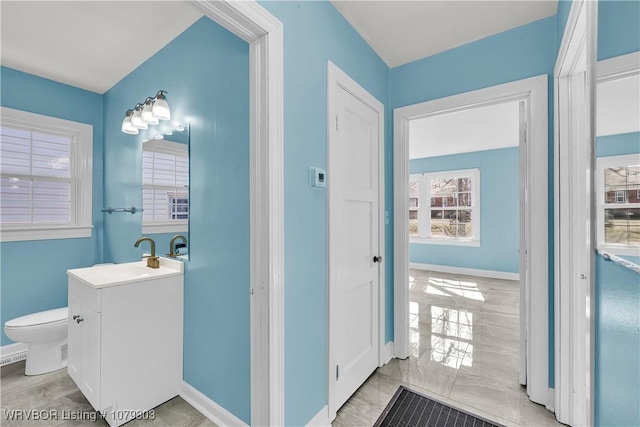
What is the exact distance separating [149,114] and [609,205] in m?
2.64

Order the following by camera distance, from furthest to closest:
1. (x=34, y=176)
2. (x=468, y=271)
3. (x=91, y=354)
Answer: (x=468, y=271) → (x=34, y=176) → (x=91, y=354)

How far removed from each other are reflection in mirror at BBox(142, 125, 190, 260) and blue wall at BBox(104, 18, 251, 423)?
0.32 feet

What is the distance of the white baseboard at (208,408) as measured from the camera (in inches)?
64.0

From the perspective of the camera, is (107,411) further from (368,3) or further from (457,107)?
(457,107)

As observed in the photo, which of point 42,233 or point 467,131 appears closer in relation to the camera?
point 42,233

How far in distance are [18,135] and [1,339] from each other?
185cm

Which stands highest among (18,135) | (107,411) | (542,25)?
(542,25)

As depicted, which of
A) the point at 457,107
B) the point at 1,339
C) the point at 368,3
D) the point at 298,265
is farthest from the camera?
the point at 1,339

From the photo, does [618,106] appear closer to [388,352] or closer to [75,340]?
[388,352]

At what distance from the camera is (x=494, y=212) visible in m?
5.58

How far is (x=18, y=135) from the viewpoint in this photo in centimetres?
260

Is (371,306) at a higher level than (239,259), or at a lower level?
lower

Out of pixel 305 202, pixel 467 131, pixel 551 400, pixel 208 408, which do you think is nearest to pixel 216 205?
pixel 305 202

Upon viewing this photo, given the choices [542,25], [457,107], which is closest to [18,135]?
[457,107]
